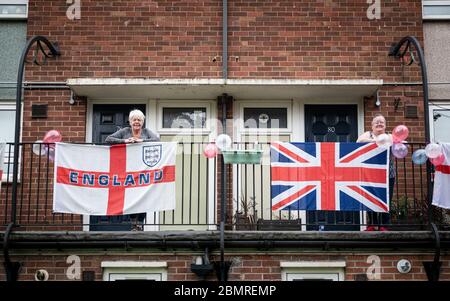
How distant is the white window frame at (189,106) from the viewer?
35.7ft

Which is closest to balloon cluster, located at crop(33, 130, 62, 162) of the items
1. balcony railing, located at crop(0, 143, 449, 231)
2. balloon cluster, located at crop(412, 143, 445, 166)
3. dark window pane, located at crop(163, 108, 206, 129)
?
balcony railing, located at crop(0, 143, 449, 231)

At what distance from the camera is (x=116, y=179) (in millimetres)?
9398

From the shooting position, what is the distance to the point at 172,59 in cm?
1090

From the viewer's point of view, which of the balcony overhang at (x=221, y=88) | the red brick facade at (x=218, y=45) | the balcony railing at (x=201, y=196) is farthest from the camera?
the red brick facade at (x=218, y=45)

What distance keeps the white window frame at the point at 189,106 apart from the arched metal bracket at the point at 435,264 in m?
3.46

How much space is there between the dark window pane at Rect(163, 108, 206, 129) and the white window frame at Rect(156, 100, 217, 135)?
0.15ft

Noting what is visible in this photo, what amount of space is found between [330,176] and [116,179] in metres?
2.64

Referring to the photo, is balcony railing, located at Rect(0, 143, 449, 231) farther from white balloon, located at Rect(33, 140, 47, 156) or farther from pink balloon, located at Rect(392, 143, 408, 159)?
pink balloon, located at Rect(392, 143, 408, 159)

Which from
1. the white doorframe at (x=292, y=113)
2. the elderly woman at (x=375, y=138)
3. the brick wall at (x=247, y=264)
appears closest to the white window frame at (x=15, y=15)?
the white doorframe at (x=292, y=113)

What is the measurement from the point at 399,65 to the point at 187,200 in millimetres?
3585

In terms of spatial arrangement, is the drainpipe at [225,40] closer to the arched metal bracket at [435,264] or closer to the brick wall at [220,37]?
the brick wall at [220,37]
